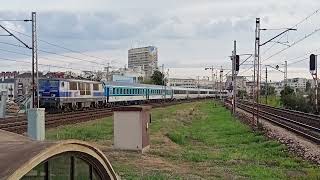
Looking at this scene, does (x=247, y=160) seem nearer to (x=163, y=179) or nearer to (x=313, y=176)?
(x=313, y=176)

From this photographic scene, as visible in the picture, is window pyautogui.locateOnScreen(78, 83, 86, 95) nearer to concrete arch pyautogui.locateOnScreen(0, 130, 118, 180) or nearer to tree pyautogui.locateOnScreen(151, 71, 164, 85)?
concrete arch pyautogui.locateOnScreen(0, 130, 118, 180)

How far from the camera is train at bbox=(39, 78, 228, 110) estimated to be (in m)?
44.1

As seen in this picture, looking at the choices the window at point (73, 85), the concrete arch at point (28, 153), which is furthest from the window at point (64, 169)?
the window at point (73, 85)

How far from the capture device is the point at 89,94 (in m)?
52.9

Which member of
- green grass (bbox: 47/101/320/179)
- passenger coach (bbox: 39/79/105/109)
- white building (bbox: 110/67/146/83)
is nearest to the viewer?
green grass (bbox: 47/101/320/179)

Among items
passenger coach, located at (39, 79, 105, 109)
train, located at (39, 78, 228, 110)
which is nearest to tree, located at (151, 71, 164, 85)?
train, located at (39, 78, 228, 110)

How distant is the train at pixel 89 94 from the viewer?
44.1 m

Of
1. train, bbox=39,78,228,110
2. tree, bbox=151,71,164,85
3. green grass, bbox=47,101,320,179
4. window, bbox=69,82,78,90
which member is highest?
tree, bbox=151,71,164,85

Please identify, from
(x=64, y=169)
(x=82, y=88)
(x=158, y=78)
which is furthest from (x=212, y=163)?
(x=158, y=78)

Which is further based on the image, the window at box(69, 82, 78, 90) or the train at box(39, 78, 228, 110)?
the window at box(69, 82, 78, 90)

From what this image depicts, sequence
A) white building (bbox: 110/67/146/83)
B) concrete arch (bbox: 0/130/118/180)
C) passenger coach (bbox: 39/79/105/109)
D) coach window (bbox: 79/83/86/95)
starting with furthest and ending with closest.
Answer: white building (bbox: 110/67/146/83)
coach window (bbox: 79/83/86/95)
passenger coach (bbox: 39/79/105/109)
concrete arch (bbox: 0/130/118/180)

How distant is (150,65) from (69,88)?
5868 inches

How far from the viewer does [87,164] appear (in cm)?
560

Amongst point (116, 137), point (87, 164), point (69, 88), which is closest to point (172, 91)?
point (69, 88)
